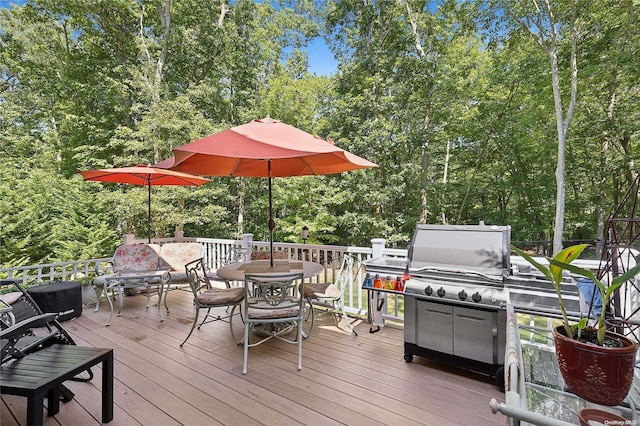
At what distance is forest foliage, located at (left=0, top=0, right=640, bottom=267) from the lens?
8.63m

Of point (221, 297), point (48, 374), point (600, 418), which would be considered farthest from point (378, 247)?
point (48, 374)

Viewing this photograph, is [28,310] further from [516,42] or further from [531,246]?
[531,246]

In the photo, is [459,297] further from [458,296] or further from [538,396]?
[538,396]

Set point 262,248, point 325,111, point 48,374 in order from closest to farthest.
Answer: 1. point 48,374
2. point 262,248
3. point 325,111

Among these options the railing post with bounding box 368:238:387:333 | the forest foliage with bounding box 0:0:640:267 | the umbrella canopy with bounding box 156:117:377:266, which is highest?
the forest foliage with bounding box 0:0:640:267

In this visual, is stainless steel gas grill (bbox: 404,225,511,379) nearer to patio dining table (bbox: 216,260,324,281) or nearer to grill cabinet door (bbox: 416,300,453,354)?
grill cabinet door (bbox: 416,300,453,354)

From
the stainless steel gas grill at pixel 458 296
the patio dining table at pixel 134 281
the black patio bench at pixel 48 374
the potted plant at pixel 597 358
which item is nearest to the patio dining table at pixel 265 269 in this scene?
the stainless steel gas grill at pixel 458 296

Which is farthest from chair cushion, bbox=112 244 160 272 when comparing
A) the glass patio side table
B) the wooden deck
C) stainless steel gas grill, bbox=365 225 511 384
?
the glass patio side table

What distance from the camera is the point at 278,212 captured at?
1168 cm

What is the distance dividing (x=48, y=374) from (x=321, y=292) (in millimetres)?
2340

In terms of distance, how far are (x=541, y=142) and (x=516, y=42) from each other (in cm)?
340

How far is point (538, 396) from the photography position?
47.0 inches

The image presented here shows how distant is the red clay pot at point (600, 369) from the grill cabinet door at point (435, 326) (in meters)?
1.50

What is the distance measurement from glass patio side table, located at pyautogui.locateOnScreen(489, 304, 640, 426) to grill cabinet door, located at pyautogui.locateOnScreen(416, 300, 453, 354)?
Result: 1114 mm
